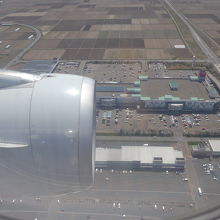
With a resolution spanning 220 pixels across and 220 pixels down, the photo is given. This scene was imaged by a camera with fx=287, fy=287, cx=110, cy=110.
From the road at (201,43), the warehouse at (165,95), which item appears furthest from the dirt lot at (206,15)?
the warehouse at (165,95)

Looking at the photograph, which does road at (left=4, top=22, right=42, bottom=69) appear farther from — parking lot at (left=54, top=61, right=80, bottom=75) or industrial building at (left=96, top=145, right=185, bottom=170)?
industrial building at (left=96, top=145, right=185, bottom=170)

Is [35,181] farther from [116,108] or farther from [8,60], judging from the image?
[8,60]

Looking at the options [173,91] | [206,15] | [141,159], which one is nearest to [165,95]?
[173,91]

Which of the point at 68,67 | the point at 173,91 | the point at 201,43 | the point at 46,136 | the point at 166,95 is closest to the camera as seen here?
the point at 46,136

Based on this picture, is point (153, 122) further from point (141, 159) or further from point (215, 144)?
point (141, 159)

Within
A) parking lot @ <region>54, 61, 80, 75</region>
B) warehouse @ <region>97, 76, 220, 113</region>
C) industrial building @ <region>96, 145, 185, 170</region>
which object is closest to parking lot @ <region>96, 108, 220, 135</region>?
warehouse @ <region>97, 76, 220, 113</region>

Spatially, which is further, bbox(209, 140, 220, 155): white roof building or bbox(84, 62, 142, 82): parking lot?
bbox(84, 62, 142, 82): parking lot
